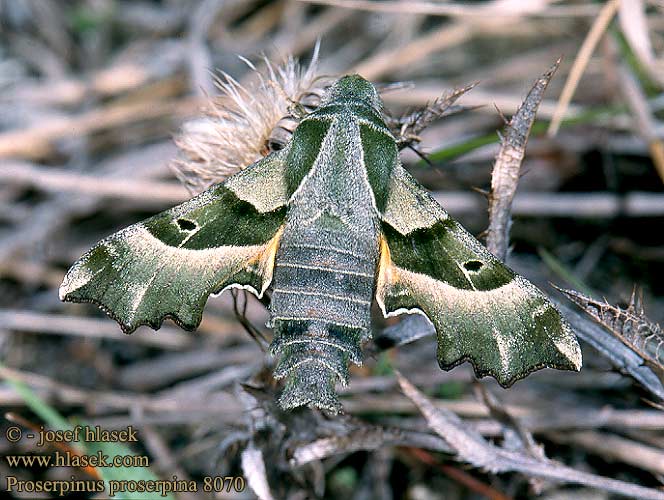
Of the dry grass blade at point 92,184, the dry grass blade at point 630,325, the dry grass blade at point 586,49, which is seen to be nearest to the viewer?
the dry grass blade at point 630,325

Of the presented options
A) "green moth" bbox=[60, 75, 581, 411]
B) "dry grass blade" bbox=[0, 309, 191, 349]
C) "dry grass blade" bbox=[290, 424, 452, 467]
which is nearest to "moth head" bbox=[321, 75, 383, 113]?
"green moth" bbox=[60, 75, 581, 411]

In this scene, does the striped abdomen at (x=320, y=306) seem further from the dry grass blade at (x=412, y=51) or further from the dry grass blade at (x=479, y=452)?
the dry grass blade at (x=412, y=51)

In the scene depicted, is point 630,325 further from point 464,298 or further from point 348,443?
point 348,443

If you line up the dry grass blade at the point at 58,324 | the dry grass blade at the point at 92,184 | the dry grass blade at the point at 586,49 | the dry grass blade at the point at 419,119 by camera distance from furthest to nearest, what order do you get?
the dry grass blade at the point at 92,184, the dry grass blade at the point at 58,324, the dry grass blade at the point at 586,49, the dry grass blade at the point at 419,119

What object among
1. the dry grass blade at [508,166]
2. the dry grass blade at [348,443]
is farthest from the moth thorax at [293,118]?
the dry grass blade at [348,443]

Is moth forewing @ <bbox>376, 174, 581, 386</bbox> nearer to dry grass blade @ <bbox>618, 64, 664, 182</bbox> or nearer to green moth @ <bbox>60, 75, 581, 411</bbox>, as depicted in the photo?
green moth @ <bbox>60, 75, 581, 411</bbox>

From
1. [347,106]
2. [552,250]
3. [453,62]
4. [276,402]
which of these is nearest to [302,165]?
[347,106]

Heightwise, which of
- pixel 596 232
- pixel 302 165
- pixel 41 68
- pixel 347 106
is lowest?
pixel 302 165

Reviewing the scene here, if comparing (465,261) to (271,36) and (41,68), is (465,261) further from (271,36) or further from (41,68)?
(41,68)
